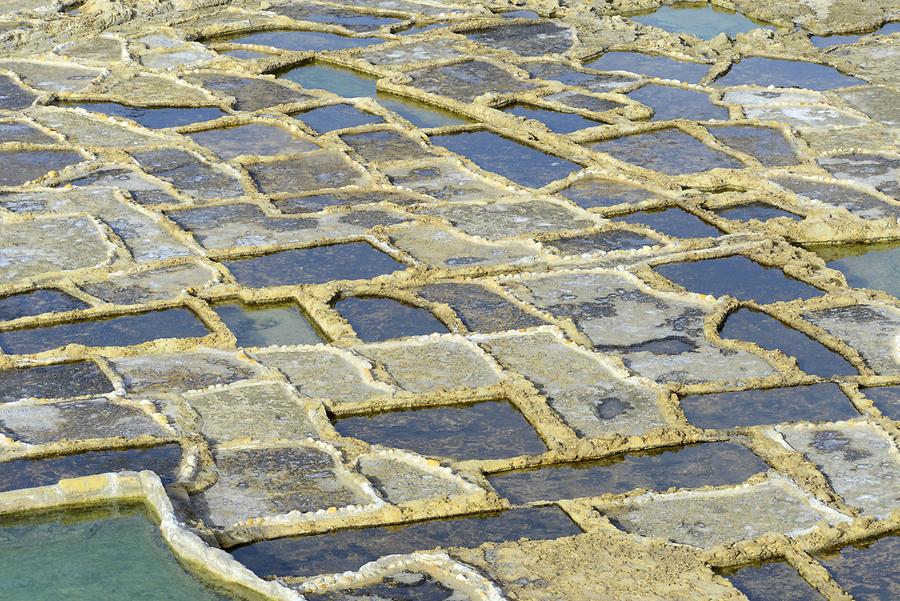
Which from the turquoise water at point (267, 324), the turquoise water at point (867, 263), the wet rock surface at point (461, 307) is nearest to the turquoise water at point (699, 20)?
the wet rock surface at point (461, 307)

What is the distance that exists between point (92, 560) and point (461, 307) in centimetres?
253

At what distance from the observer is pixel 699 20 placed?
13328 millimetres

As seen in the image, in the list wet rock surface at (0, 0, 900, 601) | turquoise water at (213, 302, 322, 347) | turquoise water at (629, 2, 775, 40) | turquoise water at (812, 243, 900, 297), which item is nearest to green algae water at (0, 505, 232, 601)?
wet rock surface at (0, 0, 900, 601)

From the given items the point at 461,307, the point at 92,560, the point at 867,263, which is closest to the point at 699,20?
the point at 867,263

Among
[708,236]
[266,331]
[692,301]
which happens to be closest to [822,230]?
[708,236]

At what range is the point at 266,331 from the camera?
711cm

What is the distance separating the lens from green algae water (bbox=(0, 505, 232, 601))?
5.12 m

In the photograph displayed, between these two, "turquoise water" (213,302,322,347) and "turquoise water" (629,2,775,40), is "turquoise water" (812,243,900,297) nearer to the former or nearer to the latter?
"turquoise water" (213,302,322,347)

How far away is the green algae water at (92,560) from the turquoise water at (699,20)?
8.56m

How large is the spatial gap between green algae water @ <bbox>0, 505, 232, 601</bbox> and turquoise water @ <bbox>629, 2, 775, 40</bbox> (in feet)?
28.1

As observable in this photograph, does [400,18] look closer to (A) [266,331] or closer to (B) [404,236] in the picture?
(B) [404,236]

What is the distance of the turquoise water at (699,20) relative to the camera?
13.0 meters

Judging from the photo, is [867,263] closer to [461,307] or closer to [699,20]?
[461,307]

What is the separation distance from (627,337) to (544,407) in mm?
893
